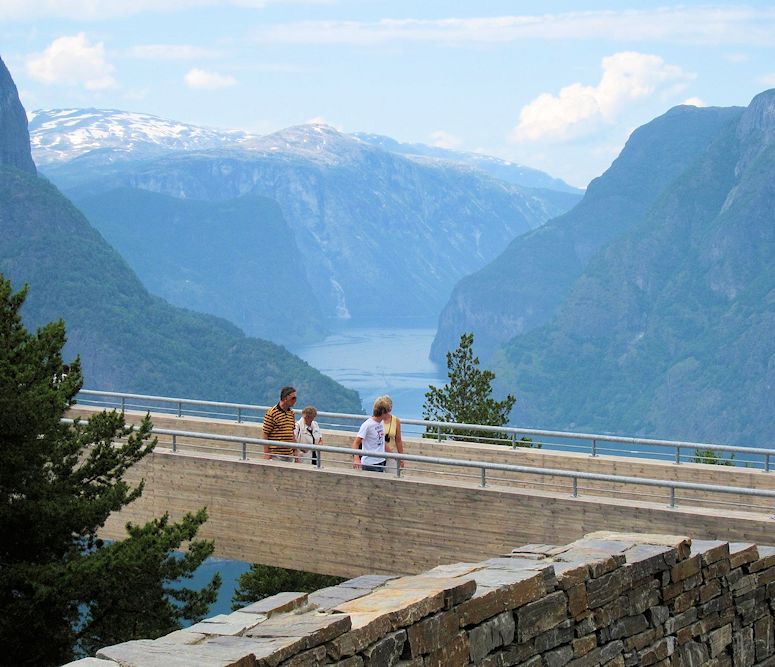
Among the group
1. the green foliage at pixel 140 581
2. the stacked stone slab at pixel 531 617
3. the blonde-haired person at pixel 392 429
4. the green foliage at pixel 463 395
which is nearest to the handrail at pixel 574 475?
the blonde-haired person at pixel 392 429

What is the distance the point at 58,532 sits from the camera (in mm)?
15258

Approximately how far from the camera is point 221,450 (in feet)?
63.4

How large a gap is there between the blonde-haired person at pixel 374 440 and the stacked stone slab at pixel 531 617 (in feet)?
16.5

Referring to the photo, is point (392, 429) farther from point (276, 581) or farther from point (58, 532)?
point (276, 581)

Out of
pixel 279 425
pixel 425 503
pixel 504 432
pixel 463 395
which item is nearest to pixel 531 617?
pixel 425 503

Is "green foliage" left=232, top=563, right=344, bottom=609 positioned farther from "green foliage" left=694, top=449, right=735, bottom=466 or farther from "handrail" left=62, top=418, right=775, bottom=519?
"handrail" left=62, top=418, right=775, bottom=519

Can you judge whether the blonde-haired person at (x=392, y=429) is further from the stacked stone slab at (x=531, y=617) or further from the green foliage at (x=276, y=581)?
the green foliage at (x=276, y=581)

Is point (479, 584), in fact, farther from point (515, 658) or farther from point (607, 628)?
point (607, 628)

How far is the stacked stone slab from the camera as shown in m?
7.33

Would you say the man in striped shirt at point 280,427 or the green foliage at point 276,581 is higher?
the man in striped shirt at point 280,427

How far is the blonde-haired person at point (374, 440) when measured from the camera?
15914 millimetres

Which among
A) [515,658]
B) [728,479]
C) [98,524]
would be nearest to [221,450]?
[98,524]

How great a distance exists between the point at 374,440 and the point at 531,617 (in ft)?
25.2

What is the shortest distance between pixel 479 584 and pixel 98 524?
26.1ft
